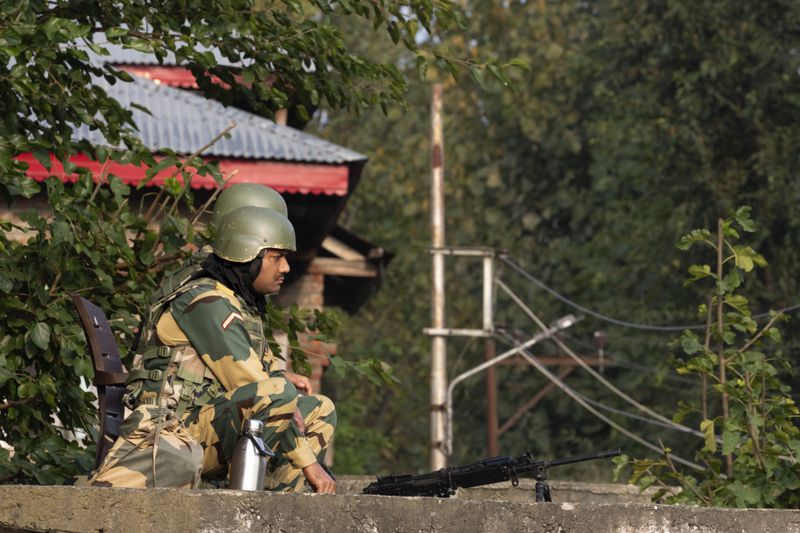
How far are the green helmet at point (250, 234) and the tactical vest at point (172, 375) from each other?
15 centimetres

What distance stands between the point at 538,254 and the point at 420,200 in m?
3.31

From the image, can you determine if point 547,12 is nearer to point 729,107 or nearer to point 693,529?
point 729,107

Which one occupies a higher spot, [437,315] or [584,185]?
[584,185]

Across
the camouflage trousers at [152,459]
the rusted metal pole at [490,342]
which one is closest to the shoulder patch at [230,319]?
the camouflage trousers at [152,459]

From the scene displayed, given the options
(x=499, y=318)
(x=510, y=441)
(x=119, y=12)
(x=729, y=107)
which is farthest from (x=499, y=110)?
(x=119, y=12)

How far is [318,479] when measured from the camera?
5.51 meters

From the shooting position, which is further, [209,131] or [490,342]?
[490,342]

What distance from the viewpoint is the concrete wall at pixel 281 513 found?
4379mm

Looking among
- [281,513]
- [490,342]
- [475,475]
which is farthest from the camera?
[490,342]

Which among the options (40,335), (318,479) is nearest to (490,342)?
(40,335)

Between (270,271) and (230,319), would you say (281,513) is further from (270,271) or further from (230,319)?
(270,271)

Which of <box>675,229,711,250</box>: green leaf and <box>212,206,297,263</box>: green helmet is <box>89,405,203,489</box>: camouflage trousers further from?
<box>675,229,711,250</box>: green leaf

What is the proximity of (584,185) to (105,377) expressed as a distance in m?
26.7

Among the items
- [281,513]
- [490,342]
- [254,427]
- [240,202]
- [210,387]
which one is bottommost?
[281,513]
